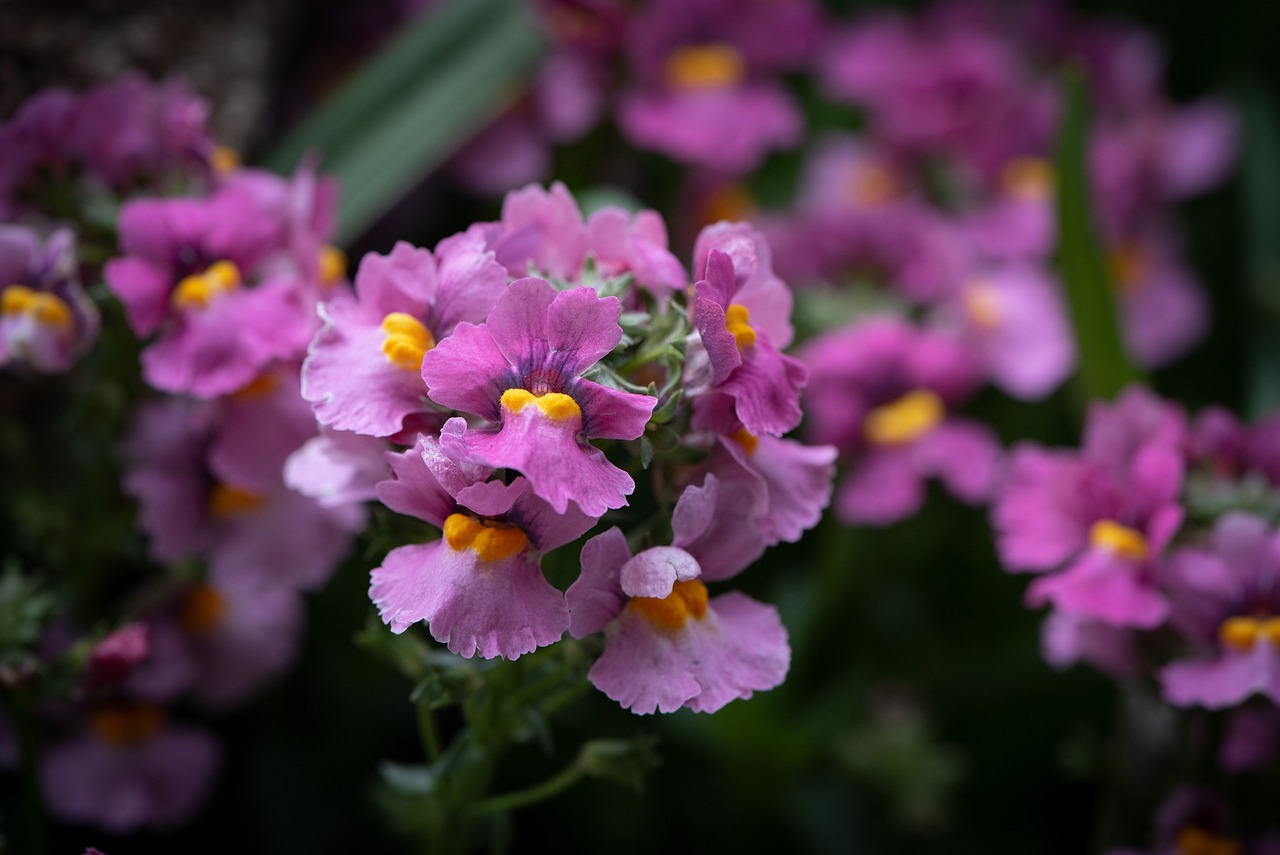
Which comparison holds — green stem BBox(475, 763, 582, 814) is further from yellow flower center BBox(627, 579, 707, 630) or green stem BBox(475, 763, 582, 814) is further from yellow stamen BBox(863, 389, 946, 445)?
yellow stamen BBox(863, 389, 946, 445)

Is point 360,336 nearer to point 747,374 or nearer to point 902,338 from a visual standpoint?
point 747,374

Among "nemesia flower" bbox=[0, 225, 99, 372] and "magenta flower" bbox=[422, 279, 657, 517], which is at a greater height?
"magenta flower" bbox=[422, 279, 657, 517]

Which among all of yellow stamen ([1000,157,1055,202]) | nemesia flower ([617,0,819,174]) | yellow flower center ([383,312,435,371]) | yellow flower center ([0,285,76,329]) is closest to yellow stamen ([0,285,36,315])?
yellow flower center ([0,285,76,329])

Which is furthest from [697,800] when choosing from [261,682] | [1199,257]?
[1199,257]

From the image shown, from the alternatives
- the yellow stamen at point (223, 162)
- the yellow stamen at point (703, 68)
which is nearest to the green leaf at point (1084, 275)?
the yellow stamen at point (703, 68)

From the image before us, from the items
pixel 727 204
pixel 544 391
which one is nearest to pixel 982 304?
pixel 727 204

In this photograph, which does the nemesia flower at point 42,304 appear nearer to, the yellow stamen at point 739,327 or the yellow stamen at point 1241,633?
the yellow stamen at point 739,327

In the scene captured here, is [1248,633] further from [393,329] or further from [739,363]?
[393,329]
